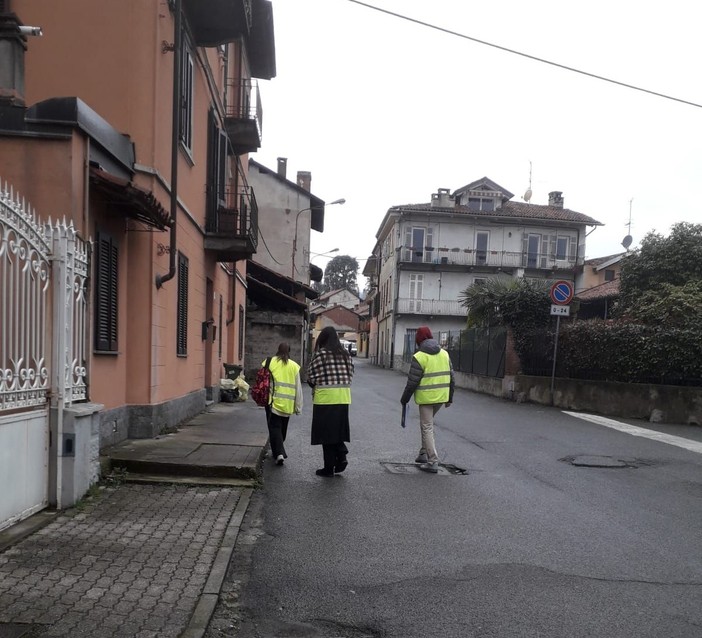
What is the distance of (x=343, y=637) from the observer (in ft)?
11.5

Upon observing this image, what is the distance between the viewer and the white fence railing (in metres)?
4.77

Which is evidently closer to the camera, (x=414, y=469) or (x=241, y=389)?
(x=414, y=469)

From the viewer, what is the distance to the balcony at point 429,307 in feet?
145

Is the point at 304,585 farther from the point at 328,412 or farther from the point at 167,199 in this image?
the point at 167,199

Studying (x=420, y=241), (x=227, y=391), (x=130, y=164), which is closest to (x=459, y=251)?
(x=420, y=241)

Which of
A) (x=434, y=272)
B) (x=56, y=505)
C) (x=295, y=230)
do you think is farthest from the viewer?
(x=434, y=272)

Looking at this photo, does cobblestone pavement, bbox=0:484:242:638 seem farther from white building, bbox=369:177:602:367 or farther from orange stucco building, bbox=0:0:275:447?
white building, bbox=369:177:602:367

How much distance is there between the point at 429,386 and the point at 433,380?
94 millimetres

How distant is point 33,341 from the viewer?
17.0 feet

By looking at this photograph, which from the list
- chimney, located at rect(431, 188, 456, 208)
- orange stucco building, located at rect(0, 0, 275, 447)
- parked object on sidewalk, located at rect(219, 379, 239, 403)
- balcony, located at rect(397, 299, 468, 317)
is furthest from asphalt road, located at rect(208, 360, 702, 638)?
chimney, located at rect(431, 188, 456, 208)

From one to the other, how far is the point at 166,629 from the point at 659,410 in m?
13.7

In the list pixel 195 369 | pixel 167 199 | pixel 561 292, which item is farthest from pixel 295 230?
pixel 167 199

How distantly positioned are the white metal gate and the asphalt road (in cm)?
182

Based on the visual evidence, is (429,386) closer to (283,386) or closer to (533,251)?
(283,386)
